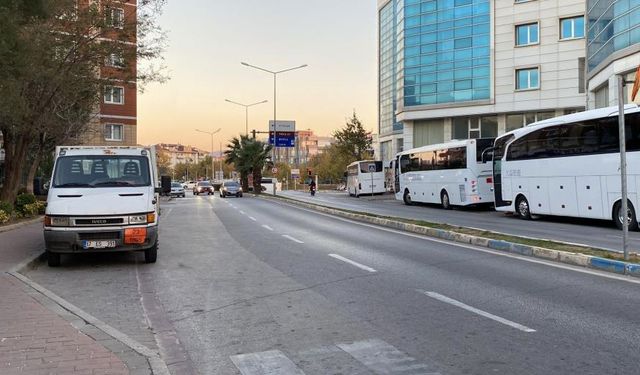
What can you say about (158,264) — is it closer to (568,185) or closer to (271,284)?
(271,284)

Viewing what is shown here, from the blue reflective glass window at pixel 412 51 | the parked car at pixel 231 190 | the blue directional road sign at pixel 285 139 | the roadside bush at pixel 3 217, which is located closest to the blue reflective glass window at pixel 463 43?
the blue reflective glass window at pixel 412 51

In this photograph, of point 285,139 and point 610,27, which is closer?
point 610,27

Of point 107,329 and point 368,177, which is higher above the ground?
point 368,177

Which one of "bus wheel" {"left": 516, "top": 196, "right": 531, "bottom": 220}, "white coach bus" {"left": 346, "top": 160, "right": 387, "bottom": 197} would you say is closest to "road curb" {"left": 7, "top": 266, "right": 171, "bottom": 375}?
"bus wheel" {"left": 516, "top": 196, "right": 531, "bottom": 220}

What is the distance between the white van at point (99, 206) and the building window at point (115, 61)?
31.3ft

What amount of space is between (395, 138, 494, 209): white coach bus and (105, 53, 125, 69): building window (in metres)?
15.9

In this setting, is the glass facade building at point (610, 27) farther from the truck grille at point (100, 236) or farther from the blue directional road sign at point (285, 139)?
the blue directional road sign at point (285, 139)

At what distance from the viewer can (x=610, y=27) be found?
2916 cm

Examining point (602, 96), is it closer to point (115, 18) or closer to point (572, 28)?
point (572, 28)

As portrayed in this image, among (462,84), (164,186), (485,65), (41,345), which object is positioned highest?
(485,65)

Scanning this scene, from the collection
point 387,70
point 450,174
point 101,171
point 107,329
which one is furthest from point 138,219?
point 387,70

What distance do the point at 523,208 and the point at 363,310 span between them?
54.8ft

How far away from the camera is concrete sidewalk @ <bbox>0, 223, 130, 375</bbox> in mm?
4914

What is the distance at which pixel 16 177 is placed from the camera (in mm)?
22219
